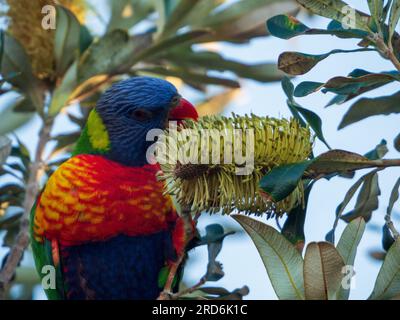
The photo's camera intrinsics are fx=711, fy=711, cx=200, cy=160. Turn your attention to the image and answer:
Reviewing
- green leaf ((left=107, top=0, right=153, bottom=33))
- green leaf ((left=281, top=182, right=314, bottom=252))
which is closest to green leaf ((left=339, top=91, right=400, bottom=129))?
green leaf ((left=281, top=182, right=314, bottom=252))

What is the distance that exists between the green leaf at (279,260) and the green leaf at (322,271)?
0.05 m

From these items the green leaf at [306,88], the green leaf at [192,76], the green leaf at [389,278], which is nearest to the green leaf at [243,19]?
the green leaf at [192,76]

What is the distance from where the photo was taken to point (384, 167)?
190 cm

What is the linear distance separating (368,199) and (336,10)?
0.65 metres

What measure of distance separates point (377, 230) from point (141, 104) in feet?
3.72

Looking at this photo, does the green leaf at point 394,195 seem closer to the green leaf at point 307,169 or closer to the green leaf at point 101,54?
the green leaf at point 307,169

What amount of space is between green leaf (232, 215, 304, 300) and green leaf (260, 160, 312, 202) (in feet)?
0.42

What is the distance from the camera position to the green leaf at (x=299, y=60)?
2.00 meters

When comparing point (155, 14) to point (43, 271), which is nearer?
point (43, 271)

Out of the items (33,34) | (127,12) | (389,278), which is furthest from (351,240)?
(127,12)

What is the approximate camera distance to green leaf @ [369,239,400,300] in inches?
70.0

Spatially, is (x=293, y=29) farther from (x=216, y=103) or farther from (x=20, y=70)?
(x=216, y=103)
